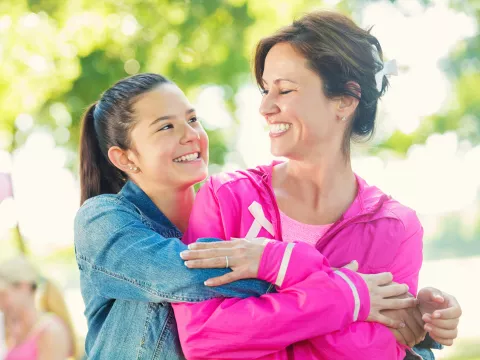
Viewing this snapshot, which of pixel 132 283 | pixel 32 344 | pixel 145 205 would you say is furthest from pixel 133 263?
pixel 32 344

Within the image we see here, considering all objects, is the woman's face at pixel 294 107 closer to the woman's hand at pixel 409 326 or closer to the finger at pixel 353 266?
the finger at pixel 353 266

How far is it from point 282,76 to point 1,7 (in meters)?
4.08

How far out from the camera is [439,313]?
172cm

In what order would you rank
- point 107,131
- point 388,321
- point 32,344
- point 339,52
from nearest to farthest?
1. point 388,321
2. point 339,52
3. point 107,131
4. point 32,344

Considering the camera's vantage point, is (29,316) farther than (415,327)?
Yes

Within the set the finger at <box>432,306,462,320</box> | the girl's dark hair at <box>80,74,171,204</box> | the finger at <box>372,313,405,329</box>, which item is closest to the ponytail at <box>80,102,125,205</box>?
the girl's dark hair at <box>80,74,171,204</box>

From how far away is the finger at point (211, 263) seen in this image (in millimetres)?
1656

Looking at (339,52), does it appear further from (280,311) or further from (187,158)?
(280,311)

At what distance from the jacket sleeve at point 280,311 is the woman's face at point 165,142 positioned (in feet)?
1.67

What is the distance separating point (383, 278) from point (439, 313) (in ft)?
0.53

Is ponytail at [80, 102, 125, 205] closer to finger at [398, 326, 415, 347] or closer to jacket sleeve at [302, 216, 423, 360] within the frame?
jacket sleeve at [302, 216, 423, 360]

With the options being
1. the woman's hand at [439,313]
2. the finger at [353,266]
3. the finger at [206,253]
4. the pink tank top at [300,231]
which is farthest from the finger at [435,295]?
the finger at [206,253]

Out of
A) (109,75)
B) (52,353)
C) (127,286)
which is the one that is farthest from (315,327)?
(109,75)

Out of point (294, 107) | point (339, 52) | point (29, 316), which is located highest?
point (339, 52)
